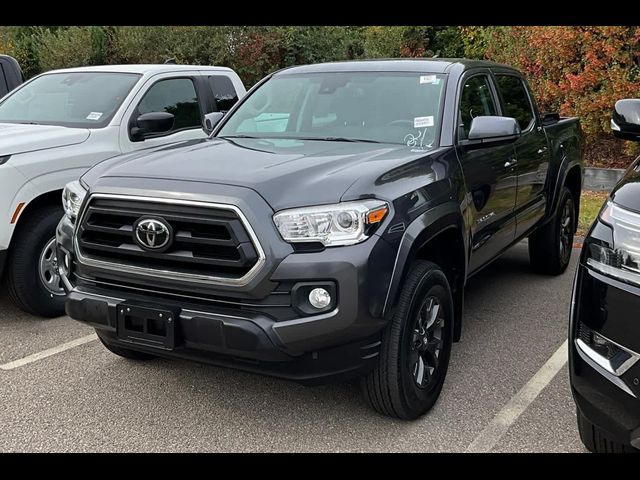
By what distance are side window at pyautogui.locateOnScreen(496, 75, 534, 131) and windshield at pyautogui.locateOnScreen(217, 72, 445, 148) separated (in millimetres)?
1078

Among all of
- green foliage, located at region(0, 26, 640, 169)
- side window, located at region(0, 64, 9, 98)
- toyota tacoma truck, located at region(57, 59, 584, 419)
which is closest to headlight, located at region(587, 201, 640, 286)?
toyota tacoma truck, located at region(57, 59, 584, 419)

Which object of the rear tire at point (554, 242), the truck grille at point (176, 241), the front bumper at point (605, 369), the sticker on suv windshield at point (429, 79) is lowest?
the rear tire at point (554, 242)

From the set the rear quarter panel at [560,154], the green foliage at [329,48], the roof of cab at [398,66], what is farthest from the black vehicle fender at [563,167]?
the green foliage at [329,48]

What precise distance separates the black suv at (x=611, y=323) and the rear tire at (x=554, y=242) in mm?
3115

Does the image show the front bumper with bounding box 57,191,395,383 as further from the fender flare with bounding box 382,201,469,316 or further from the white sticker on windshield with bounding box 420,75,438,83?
the white sticker on windshield with bounding box 420,75,438,83

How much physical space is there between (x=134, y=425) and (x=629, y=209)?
2462 millimetres

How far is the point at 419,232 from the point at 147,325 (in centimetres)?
131

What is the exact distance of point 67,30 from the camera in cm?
1590

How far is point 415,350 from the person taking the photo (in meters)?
3.22

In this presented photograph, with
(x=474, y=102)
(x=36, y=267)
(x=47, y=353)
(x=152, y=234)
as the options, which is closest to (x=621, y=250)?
(x=152, y=234)

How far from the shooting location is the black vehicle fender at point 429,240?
2.87m

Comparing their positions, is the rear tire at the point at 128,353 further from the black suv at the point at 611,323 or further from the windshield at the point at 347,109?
the black suv at the point at 611,323

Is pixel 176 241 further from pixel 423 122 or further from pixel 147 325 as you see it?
pixel 423 122
